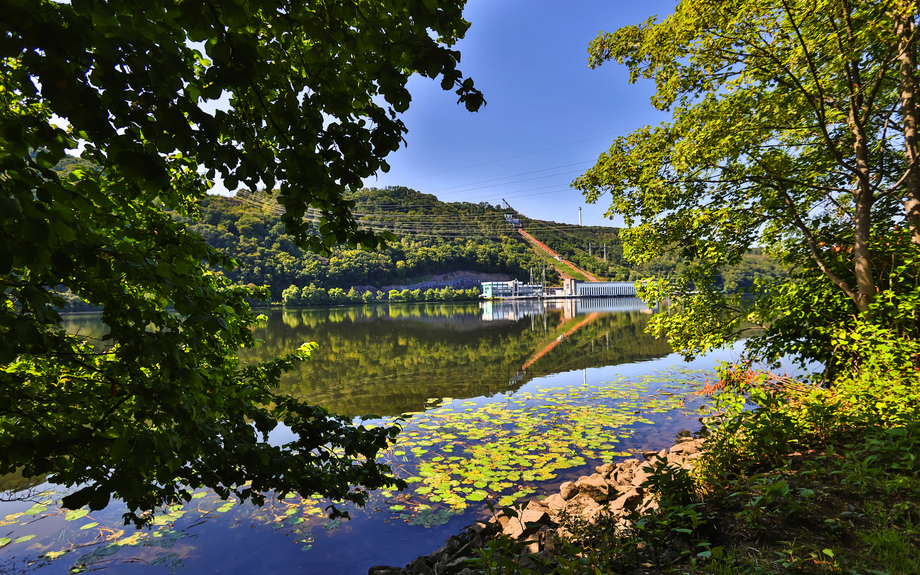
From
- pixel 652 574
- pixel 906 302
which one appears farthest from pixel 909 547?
pixel 906 302

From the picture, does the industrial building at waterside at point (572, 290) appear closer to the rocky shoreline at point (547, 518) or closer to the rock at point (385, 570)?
the rocky shoreline at point (547, 518)

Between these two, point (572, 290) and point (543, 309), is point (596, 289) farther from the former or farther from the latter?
point (543, 309)


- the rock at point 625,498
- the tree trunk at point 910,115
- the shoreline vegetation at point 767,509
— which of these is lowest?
the rock at point 625,498

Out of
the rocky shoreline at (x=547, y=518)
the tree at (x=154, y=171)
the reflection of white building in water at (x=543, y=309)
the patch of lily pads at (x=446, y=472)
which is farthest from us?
the reflection of white building in water at (x=543, y=309)

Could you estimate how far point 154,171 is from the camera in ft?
4.40

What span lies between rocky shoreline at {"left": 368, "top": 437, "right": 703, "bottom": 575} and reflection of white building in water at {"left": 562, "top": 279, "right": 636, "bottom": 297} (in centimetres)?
8901

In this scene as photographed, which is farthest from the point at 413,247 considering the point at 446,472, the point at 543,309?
the point at 446,472

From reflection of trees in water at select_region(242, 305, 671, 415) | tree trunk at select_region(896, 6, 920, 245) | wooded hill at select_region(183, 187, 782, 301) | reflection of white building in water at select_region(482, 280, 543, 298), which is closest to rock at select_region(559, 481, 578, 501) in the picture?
reflection of trees in water at select_region(242, 305, 671, 415)

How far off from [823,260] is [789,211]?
3.32 ft

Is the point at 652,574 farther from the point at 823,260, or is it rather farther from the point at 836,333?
the point at 823,260

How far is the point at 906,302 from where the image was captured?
5359mm

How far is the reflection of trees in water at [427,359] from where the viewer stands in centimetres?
1315

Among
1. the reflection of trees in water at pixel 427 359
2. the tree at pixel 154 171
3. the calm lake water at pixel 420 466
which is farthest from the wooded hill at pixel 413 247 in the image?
the tree at pixel 154 171

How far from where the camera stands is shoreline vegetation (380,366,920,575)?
2.56 m
